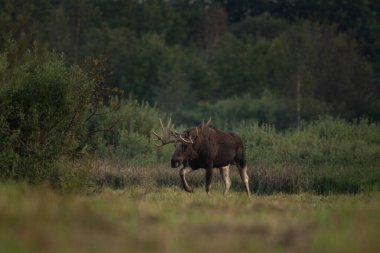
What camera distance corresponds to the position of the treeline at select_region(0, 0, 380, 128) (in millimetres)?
54750

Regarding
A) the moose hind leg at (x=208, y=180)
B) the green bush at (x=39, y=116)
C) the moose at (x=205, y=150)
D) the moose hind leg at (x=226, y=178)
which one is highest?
the green bush at (x=39, y=116)

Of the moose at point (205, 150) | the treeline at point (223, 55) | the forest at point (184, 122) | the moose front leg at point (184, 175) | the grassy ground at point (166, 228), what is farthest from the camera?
the treeline at point (223, 55)

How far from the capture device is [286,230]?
11.7 metres

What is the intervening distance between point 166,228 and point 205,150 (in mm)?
12325

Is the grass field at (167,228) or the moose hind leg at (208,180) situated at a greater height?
the grass field at (167,228)

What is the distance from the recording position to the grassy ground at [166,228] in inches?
416

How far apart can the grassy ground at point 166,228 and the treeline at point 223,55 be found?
30.3 meters

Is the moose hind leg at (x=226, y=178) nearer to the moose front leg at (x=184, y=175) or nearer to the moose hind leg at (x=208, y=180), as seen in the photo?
the moose hind leg at (x=208, y=180)

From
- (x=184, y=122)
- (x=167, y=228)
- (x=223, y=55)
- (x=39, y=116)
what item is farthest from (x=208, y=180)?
(x=223, y=55)

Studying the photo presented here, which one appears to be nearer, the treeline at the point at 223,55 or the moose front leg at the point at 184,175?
the moose front leg at the point at 184,175

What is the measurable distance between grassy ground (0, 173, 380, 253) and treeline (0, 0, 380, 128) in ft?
99.5

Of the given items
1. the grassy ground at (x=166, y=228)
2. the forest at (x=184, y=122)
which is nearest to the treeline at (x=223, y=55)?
the forest at (x=184, y=122)

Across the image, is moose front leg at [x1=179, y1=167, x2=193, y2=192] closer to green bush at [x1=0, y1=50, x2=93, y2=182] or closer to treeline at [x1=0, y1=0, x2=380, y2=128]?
green bush at [x1=0, y1=50, x2=93, y2=182]

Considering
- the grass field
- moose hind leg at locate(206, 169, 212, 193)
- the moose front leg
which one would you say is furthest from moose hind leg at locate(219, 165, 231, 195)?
the grass field
